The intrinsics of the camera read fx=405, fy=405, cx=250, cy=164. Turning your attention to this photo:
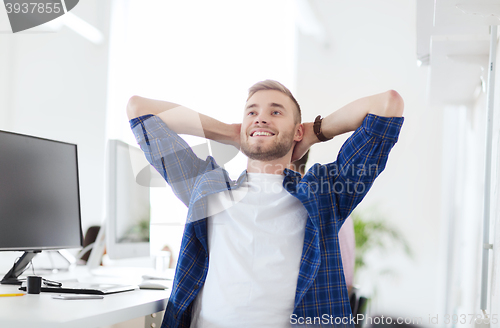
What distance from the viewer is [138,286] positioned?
3.24ft

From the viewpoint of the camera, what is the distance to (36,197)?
965mm

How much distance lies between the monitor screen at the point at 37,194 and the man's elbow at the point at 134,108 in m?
0.18

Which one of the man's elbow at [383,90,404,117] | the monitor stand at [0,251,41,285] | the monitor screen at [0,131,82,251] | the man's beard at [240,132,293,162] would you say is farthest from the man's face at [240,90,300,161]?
the monitor stand at [0,251,41,285]

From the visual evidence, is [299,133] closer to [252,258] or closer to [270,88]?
[270,88]

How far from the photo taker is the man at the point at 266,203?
90 cm

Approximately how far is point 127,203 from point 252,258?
506 millimetres

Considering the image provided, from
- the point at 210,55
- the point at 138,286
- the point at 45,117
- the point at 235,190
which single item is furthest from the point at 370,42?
the point at 45,117

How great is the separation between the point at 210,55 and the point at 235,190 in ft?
2.63

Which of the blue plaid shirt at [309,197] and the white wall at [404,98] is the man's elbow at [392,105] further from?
the white wall at [404,98]

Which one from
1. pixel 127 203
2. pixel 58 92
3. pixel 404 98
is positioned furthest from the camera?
pixel 58 92

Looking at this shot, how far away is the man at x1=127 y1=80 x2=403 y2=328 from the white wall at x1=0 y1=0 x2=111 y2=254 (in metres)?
1.47

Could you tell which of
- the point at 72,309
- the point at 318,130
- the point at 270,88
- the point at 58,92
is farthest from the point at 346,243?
the point at 58,92

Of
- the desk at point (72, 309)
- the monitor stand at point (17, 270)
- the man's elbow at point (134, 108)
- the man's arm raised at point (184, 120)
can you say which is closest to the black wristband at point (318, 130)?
the man's arm raised at point (184, 120)

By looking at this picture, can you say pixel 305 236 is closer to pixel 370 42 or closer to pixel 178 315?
pixel 178 315
